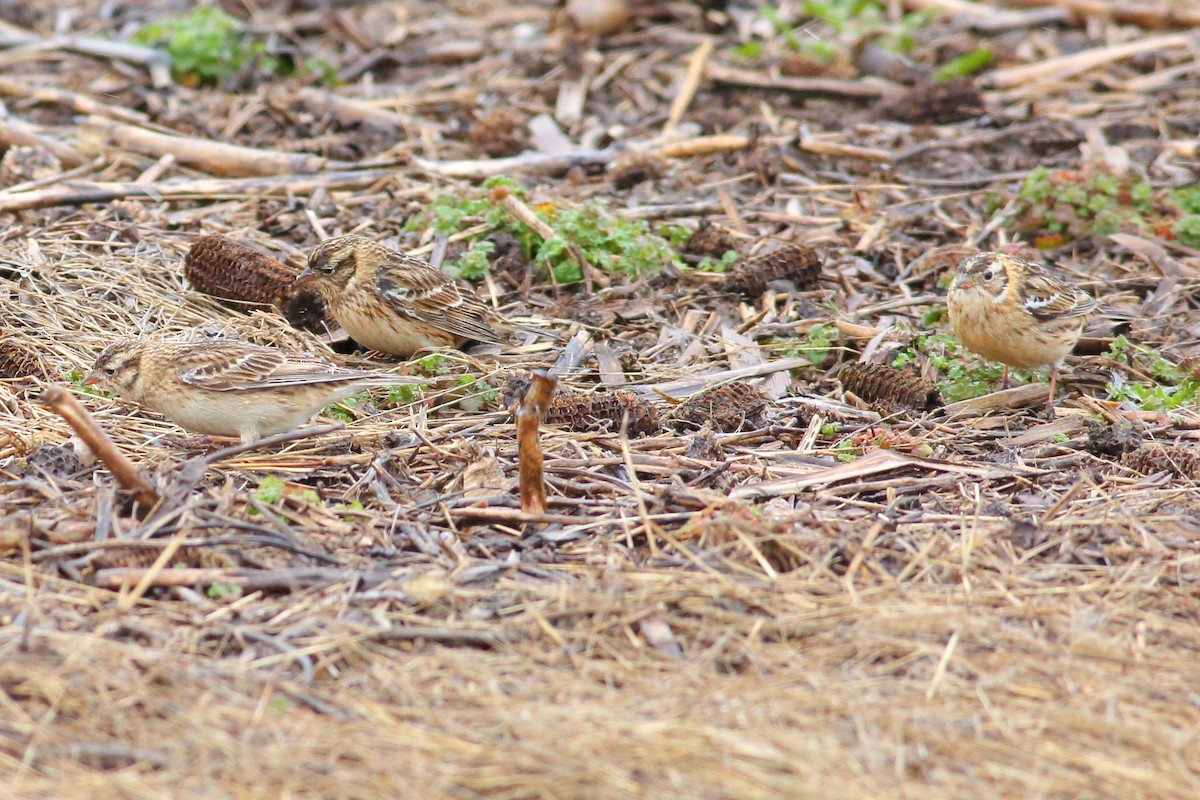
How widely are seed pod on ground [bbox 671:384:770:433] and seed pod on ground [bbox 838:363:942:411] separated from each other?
623 mm

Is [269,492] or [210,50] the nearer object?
[269,492]

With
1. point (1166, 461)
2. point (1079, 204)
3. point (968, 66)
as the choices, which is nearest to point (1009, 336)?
point (1166, 461)

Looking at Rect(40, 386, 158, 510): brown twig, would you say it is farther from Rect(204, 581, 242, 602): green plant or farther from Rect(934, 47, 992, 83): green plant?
Rect(934, 47, 992, 83): green plant

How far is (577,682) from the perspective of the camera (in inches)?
190

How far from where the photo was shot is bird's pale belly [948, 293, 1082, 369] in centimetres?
793

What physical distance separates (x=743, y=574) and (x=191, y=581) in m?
2.15

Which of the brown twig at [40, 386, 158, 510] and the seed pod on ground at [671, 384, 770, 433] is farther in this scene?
the seed pod on ground at [671, 384, 770, 433]

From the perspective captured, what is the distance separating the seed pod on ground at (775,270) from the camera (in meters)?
9.21

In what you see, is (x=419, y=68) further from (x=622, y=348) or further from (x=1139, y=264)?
(x=1139, y=264)

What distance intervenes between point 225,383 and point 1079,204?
6337 mm

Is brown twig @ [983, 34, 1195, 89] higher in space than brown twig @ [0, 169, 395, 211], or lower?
higher

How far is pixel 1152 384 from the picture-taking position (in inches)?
325

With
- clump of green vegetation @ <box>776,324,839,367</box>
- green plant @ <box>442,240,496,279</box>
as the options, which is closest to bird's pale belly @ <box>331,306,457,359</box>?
green plant @ <box>442,240,496,279</box>

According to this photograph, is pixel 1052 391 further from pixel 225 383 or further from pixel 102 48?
pixel 102 48
